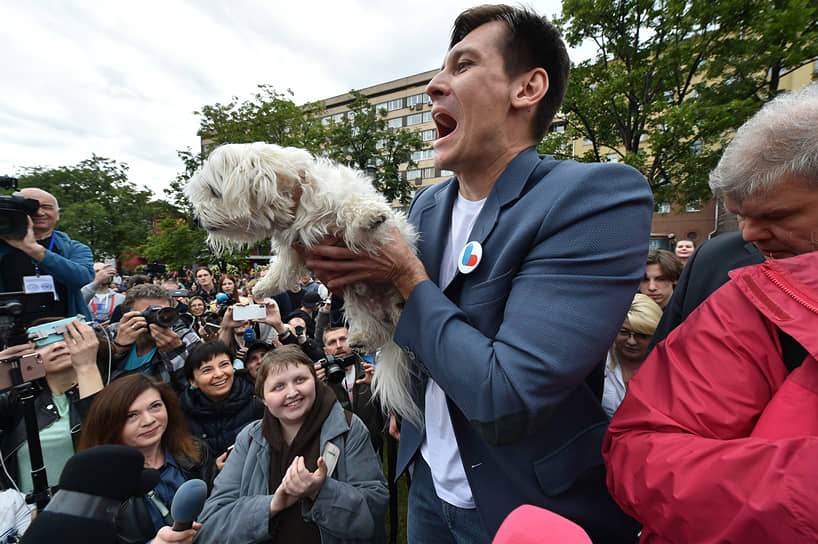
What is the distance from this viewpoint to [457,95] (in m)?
1.31

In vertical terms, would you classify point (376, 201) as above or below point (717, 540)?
above

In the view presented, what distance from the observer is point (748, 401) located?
84 centimetres

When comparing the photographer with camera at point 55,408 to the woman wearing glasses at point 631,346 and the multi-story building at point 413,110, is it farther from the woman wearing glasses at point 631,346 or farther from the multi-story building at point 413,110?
the multi-story building at point 413,110

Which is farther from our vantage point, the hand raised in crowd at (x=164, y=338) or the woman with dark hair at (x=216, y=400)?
the hand raised in crowd at (x=164, y=338)

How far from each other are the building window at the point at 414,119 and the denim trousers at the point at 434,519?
47553mm

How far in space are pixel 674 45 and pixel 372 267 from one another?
47.6 feet

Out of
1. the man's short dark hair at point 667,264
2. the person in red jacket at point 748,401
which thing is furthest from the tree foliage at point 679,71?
the person in red jacket at point 748,401

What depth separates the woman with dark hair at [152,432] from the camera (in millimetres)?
2271

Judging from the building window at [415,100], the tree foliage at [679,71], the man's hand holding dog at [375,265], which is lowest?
the man's hand holding dog at [375,265]

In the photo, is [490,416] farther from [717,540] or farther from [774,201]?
[774,201]

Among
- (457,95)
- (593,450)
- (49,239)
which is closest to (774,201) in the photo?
(593,450)

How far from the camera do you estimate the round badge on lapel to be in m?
1.17

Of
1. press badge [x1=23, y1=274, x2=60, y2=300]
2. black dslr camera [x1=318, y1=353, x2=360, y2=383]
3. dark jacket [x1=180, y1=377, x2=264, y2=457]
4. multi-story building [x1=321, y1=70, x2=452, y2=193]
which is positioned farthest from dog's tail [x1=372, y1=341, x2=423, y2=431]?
multi-story building [x1=321, y1=70, x2=452, y2=193]

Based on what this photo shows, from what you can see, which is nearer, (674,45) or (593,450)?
(593,450)
